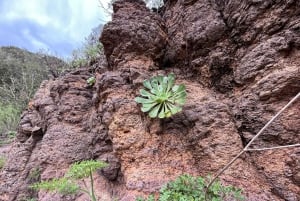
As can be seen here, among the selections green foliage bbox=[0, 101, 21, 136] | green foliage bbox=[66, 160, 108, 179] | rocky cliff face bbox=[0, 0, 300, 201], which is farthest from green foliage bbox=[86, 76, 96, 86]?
green foliage bbox=[0, 101, 21, 136]

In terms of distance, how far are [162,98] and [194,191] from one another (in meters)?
1.23

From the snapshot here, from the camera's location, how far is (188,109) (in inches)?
145

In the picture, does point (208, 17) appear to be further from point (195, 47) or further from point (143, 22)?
point (143, 22)

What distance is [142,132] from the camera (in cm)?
376

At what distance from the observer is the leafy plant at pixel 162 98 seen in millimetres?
3564

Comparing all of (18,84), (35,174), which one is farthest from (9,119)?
(35,174)

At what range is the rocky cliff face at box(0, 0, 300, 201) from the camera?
9.95 feet

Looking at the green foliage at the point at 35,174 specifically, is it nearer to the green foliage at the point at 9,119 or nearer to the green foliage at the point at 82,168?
the green foliage at the point at 82,168

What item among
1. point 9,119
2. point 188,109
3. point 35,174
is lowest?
point 35,174

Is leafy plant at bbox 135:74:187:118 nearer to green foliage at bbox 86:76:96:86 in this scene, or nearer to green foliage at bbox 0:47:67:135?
green foliage at bbox 86:76:96:86

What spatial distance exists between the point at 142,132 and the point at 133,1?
2.52m

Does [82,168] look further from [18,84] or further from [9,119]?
[18,84]

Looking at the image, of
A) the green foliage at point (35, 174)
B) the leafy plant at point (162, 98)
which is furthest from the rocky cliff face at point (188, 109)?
the leafy plant at point (162, 98)

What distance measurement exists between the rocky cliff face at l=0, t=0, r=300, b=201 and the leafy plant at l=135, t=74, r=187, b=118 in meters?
0.21
